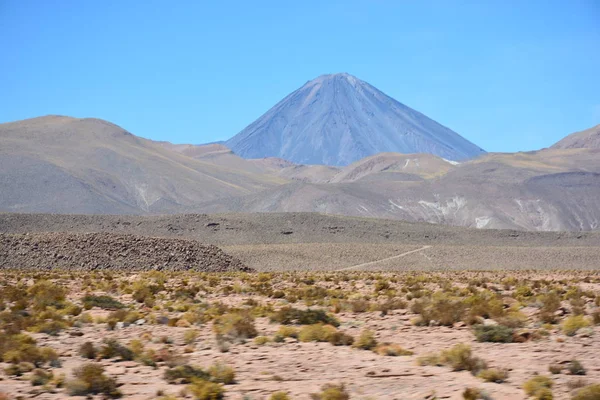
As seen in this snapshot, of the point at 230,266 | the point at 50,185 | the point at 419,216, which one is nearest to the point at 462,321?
the point at 230,266

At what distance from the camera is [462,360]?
12.6m

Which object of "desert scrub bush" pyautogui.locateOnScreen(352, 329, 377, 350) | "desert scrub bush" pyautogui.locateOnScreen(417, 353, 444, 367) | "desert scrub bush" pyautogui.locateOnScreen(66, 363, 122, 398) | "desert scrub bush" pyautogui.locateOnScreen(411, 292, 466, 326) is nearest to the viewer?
"desert scrub bush" pyautogui.locateOnScreen(66, 363, 122, 398)

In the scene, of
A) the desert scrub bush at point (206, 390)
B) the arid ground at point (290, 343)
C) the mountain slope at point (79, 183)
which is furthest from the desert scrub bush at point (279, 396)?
the mountain slope at point (79, 183)

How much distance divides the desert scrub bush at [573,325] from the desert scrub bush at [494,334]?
110 centimetres

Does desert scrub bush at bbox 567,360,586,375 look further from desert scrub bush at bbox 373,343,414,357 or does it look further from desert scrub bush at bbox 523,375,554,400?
desert scrub bush at bbox 373,343,414,357

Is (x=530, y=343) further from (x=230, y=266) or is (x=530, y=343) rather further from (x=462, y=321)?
(x=230, y=266)

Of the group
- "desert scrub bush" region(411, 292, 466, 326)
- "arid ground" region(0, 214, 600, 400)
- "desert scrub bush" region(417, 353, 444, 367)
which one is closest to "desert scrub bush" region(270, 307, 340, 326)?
"arid ground" region(0, 214, 600, 400)

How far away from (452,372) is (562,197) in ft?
516

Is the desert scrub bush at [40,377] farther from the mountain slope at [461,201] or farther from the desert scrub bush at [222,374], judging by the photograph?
the mountain slope at [461,201]

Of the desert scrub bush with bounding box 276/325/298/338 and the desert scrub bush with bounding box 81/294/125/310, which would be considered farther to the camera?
the desert scrub bush with bounding box 81/294/125/310

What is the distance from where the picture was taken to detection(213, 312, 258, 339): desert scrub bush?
52.4ft

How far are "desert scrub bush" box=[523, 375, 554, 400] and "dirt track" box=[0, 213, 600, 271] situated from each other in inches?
2012

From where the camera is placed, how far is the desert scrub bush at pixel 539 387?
1053cm

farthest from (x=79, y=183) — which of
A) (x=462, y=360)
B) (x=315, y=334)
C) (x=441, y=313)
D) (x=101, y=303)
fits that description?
(x=462, y=360)
